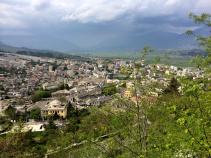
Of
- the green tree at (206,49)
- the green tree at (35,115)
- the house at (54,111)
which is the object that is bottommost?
the green tree at (35,115)

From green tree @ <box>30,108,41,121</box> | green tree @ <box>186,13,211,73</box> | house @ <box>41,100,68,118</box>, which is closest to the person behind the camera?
green tree @ <box>186,13,211,73</box>

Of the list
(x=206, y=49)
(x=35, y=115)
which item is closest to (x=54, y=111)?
(x=35, y=115)

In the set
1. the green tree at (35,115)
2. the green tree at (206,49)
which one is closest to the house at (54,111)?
the green tree at (35,115)

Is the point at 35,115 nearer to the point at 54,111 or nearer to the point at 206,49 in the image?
the point at 54,111

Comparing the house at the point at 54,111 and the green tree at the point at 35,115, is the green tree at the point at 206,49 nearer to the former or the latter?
the house at the point at 54,111

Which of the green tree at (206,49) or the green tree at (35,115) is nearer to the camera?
the green tree at (206,49)

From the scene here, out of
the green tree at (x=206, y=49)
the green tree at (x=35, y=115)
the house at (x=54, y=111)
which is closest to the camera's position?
the green tree at (x=206, y=49)

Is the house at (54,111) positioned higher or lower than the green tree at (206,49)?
lower

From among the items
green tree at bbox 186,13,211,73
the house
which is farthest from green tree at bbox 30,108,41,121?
green tree at bbox 186,13,211,73

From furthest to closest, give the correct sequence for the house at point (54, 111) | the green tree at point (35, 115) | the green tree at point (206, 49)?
the house at point (54, 111)
the green tree at point (35, 115)
the green tree at point (206, 49)

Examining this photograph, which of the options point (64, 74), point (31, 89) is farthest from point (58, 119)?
point (64, 74)

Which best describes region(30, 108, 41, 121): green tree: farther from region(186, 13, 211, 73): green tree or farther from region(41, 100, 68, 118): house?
region(186, 13, 211, 73): green tree
